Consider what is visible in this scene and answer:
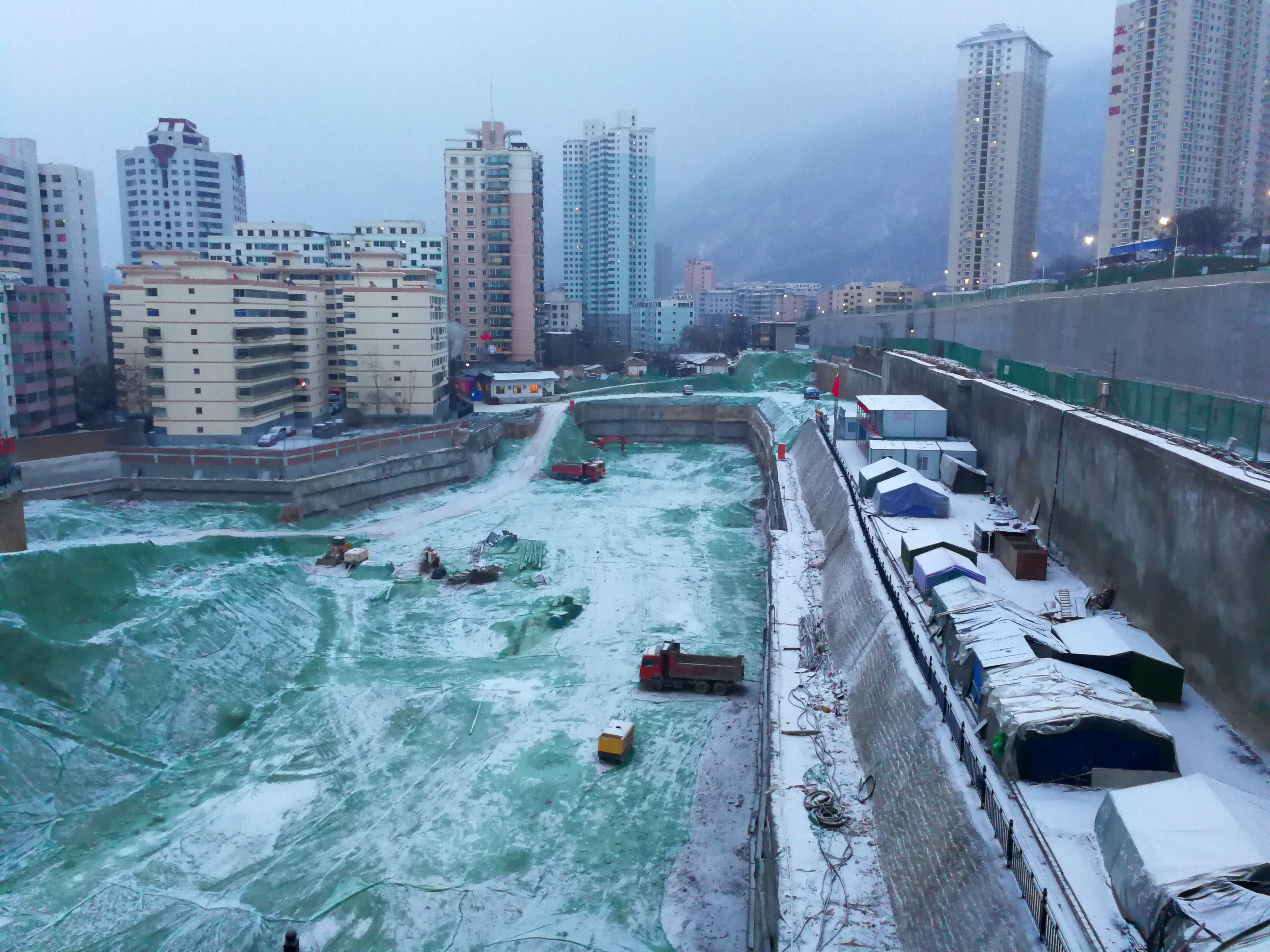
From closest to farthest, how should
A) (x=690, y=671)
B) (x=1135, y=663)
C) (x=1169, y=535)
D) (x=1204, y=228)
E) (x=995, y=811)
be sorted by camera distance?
(x=995, y=811)
(x=1135, y=663)
(x=1169, y=535)
(x=690, y=671)
(x=1204, y=228)

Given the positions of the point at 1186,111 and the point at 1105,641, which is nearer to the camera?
the point at 1105,641

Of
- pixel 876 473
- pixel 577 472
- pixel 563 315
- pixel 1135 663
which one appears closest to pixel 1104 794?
pixel 1135 663

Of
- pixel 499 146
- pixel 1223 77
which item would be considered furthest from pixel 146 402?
pixel 1223 77

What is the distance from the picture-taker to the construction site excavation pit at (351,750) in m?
10.3

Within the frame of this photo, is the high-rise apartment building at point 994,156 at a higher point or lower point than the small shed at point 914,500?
higher

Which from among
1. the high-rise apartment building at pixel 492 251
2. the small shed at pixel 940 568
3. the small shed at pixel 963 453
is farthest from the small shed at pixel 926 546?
the high-rise apartment building at pixel 492 251

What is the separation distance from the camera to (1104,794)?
23.7 feet

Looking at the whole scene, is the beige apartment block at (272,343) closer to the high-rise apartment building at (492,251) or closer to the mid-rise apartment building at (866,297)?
the high-rise apartment building at (492,251)

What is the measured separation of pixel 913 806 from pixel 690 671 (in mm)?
7754

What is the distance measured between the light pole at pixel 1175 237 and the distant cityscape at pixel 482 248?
452 mm

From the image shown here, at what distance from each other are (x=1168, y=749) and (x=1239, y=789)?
608 millimetres

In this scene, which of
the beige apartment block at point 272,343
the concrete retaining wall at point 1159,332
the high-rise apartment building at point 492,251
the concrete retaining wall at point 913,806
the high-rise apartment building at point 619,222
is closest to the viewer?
the concrete retaining wall at point 913,806

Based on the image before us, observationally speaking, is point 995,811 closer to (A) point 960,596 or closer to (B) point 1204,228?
(A) point 960,596

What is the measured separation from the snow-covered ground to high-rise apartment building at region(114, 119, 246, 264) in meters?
82.4
